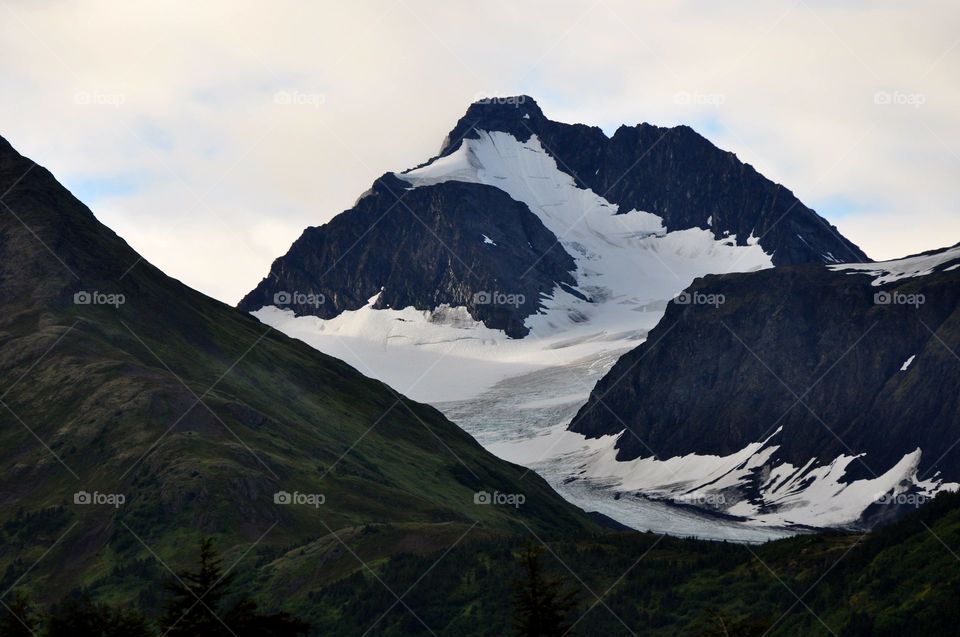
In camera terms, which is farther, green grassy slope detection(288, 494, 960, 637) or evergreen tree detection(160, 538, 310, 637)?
green grassy slope detection(288, 494, 960, 637)

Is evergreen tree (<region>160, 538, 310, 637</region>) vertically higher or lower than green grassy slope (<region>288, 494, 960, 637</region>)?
higher

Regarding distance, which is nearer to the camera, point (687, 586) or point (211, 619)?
point (211, 619)

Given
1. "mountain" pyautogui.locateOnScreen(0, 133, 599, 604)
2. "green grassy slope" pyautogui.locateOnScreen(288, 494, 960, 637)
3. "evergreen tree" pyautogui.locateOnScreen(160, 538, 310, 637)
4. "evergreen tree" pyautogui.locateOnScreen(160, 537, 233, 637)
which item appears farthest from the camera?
"mountain" pyautogui.locateOnScreen(0, 133, 599, 604)

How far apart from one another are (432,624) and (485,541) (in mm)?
16275

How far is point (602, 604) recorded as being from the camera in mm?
125875

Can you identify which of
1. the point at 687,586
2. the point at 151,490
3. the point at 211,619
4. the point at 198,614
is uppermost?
the point at 198,614

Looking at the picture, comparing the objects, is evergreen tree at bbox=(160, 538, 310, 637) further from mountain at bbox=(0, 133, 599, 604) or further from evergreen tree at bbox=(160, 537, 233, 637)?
mountain at bbox=(0, 133, 599, 604)

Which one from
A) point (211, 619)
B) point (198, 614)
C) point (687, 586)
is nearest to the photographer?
point (211, 619)

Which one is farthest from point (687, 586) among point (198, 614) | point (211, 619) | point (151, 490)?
point (211, 619)

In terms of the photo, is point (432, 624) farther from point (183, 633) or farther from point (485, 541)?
point (183, 633)

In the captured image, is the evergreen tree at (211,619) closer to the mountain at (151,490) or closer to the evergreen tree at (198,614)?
the evergreen tree at (198,614)

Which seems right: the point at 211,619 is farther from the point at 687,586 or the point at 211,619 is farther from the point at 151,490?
the point at 151,490

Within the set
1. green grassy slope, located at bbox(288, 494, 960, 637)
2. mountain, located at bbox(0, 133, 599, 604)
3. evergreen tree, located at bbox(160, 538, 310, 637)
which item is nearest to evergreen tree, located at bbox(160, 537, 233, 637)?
evergreen tree, located at bbox(160, 538, 310, 637)

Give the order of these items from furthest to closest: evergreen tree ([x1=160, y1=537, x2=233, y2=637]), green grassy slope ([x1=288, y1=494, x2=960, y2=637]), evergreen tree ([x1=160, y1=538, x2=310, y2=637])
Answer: green grassy slope ([x1=288, y1=494, x2=960, y2=637]), evergreen tree ([x1=160, y1=538, x2=310, y2=637]), evergreen tree ([x1=160, y1=537, x2=233, y2=637])
